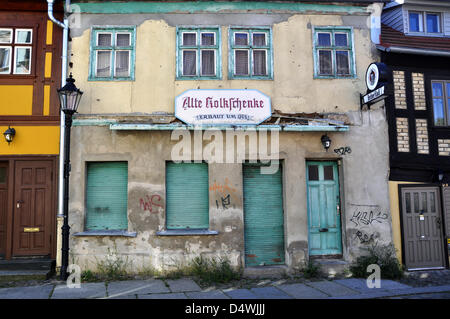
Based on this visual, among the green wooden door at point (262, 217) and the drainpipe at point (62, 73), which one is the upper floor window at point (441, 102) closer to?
the green wooden door at point (262, 217)

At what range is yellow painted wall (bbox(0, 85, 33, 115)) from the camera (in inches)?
327

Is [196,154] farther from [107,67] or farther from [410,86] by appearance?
[410,86]

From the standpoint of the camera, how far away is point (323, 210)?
8.51 metres

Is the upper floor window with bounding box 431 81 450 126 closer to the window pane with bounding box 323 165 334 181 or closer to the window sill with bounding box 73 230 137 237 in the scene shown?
the window pane with bounding box 323 165 334 181

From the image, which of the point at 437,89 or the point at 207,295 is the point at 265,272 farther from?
the point at 437,89

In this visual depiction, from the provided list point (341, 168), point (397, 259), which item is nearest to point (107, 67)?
point (341, 168)

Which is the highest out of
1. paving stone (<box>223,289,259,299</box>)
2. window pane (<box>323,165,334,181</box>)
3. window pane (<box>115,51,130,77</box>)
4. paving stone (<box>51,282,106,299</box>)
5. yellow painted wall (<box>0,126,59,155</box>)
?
window pane (<box>115,51,130,77</box>)

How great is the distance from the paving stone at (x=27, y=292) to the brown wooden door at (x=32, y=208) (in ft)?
4.68

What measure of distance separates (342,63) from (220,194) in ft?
15.2

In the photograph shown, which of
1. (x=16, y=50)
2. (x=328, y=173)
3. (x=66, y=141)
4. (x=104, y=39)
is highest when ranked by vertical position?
(x=104, y=39)

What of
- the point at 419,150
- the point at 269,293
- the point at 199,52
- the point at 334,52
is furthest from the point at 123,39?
the point at 419,150

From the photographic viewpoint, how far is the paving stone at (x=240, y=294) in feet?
21.1

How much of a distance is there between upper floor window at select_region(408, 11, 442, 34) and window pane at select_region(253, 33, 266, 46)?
4.67m

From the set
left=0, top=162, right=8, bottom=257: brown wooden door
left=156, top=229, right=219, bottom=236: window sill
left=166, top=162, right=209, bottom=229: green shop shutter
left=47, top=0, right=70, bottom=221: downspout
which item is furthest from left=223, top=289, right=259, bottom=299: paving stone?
left=0, top=162, right=8, bottom=257: brown wooden door
